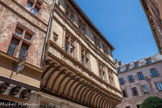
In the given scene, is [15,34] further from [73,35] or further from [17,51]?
[73,35]

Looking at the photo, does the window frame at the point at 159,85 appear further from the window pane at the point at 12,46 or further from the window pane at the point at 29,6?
the window pane at the point at 12,46

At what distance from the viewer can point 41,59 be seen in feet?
20.2

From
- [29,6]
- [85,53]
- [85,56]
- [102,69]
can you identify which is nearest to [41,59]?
[29,6]

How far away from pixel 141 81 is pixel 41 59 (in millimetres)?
27470

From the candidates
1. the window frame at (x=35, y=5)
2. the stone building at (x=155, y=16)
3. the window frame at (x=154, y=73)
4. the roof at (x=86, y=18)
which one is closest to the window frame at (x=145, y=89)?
the window frame at (x=154, y=73)

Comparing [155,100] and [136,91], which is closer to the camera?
[155,100]

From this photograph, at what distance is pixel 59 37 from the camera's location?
8219 millimetres

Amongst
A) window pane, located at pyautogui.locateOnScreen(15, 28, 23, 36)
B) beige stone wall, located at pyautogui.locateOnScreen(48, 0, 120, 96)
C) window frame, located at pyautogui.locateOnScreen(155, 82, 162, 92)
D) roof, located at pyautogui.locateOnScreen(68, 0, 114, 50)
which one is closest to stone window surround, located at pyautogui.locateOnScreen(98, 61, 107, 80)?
→ beige stone wall, located at pyautogui.locateOnScreen(48, 0, 120, 96)

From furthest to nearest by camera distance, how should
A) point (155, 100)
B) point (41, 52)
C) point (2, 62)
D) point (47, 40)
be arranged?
point (155, 100), point (47, 40), point (41, 52), point (2, 62)

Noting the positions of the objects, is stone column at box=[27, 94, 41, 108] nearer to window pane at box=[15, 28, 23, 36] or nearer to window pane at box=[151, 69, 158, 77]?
window pane at box=[15, 28, 23, 36]

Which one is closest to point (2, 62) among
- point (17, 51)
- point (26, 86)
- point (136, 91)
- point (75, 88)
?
point (17, 51)

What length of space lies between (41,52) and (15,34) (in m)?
1.52

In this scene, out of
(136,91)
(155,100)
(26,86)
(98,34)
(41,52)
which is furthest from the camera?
(136,91)

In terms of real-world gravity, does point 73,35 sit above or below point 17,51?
above
